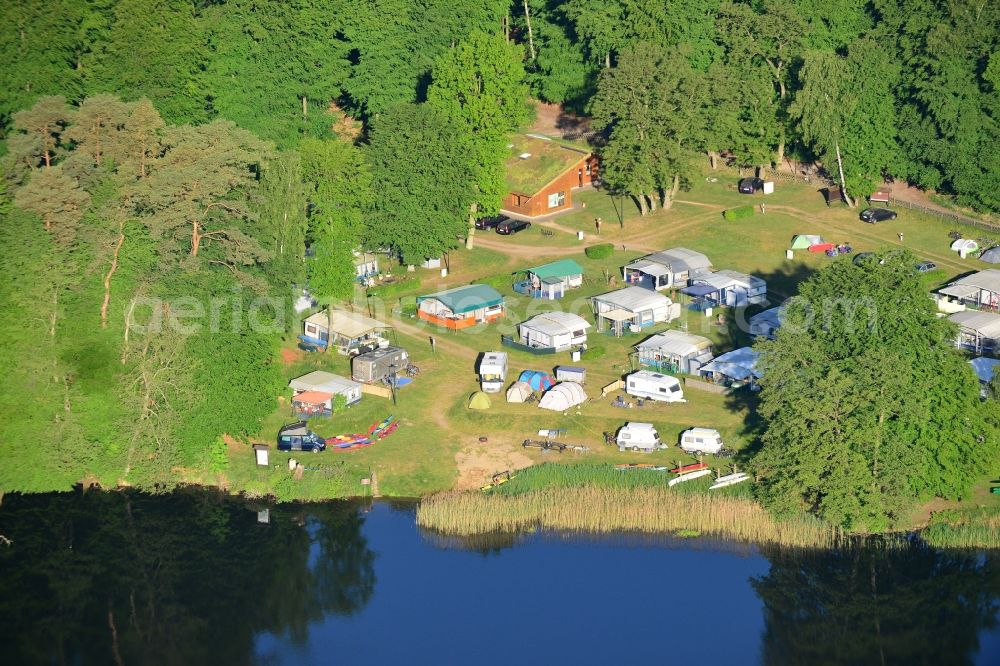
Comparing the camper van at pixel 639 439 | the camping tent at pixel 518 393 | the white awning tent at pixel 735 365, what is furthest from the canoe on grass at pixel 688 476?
the camping tent at pixel 518 393

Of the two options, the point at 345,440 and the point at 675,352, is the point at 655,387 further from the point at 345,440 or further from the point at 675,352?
the point at 345,440

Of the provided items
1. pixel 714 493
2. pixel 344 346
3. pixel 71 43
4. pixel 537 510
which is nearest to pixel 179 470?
pixel 344 346

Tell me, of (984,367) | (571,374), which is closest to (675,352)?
(571,374)

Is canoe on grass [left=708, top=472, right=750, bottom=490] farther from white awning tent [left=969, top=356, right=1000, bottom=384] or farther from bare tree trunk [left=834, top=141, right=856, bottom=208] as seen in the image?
bare tree trunk [left=834, top=141, right=856, bottom=208]

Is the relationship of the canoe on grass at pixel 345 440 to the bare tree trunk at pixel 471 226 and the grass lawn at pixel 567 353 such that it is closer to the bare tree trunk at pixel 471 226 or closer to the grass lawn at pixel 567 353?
the grass lawn at pixel 567 353

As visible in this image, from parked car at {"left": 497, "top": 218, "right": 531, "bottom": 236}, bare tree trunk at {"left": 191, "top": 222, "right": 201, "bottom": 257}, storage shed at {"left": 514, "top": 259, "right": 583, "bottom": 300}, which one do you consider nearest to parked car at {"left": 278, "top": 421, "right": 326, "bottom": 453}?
bare tree trunk at {"left": 191, "top": 222, "right": 201, "bottom": 257}

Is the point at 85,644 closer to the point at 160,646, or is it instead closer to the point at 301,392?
the point at 160,646
